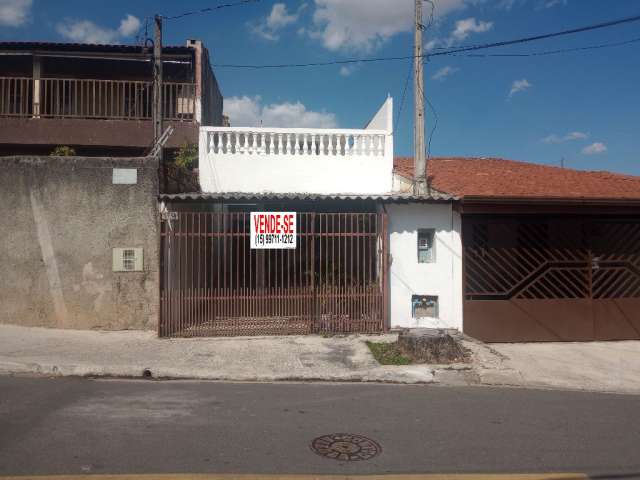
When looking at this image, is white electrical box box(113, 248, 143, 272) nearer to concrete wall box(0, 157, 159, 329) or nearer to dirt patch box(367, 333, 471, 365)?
concrete wall box(0, 157, 159, 329)

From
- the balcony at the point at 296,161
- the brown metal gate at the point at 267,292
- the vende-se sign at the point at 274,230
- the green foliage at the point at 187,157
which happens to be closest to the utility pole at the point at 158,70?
the green foliage at the point at 187,157

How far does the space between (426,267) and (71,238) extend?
20.9 feet

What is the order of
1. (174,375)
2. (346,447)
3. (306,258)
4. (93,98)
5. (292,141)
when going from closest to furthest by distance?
(346,447)
(174,375)
(306,258)
(292,141)
(93,98)

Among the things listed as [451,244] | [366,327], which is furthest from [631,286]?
[366,327]

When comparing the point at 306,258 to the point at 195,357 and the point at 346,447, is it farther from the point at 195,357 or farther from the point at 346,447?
the point at 346,447

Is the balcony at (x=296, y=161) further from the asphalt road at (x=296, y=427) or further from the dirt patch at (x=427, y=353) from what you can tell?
the asphalt road at (x=296, y=427)

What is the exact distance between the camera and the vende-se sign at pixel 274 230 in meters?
8.47

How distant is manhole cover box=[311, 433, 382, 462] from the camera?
3953 mm

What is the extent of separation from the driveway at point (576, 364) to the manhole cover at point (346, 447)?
9.96 feet

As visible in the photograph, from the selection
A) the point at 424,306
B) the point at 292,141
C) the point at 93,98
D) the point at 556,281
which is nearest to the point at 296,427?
the point at 424,306

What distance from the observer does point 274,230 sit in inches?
336

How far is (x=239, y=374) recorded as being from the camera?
21.1 feet

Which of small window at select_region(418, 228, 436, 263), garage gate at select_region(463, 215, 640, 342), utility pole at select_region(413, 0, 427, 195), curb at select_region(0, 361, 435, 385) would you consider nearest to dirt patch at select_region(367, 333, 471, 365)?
curb at select_region(0, 361, 435, 385)

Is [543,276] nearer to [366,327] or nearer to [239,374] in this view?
[366,327]
